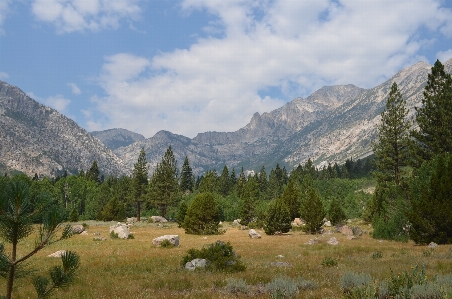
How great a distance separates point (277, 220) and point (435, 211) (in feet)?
82.0

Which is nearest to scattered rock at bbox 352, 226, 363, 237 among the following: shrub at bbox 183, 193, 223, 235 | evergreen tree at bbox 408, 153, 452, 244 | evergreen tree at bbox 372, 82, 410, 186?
evergreen tree at bbox 372, 82, 410, 186

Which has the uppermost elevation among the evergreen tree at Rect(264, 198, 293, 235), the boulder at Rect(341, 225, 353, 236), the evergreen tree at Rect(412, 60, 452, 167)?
the evergreen tree at Rect(412, 60, 452, 167)

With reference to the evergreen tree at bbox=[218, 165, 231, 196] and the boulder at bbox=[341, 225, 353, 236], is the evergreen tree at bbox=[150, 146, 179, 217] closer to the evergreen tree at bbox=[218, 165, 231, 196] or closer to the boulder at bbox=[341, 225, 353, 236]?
the boulder at bbox=[341, 225, 353, 236]

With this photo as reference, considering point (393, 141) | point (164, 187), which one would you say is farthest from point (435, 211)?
point (164, 187)

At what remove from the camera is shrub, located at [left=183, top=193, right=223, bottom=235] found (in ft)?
142

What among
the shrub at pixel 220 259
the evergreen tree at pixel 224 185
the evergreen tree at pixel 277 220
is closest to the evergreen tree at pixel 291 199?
the evergreen tree at pixel 277 220

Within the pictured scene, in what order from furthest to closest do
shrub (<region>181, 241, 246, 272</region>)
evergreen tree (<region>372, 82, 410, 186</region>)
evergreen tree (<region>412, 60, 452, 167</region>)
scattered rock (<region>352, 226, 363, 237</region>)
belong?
1. evergreen tree (<region>372, 82, 410, 186</region>)
2. evergreen tree (<region>412, 60, 452, 167</region>)
3. scattered rock (<region>352, 226, 363, 237</region>)
4. shrub (<region>181, 241, 246, 272</region>)

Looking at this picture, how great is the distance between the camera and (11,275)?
15.4ft

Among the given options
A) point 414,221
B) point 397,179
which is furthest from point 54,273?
point 397,179

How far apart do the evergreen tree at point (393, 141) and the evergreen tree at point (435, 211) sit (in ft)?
67.1

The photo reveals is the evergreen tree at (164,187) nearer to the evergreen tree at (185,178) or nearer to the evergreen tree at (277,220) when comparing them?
the evergreen tree at (277,220)

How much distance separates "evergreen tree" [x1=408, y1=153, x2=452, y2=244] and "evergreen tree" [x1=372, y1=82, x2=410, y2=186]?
2045cm

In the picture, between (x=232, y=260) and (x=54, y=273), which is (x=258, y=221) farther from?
(x=54, y=273)

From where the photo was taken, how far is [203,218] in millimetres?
43750
